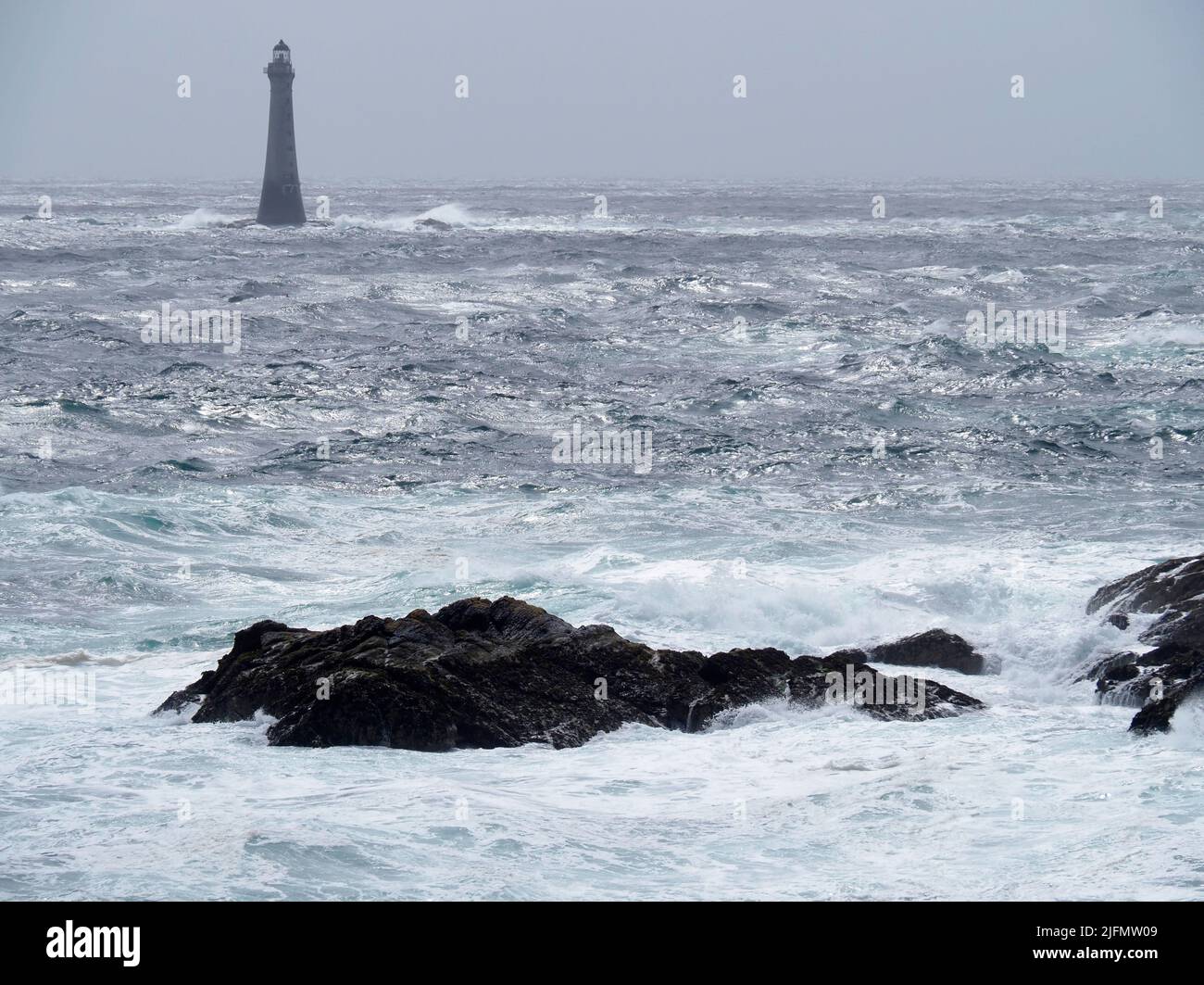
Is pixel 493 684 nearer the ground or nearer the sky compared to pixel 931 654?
nearer the sky

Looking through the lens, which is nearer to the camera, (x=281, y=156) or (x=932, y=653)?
(x=932, y=653)

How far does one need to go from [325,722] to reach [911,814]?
14.5 feet

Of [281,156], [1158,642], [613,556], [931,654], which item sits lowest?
[931,654]

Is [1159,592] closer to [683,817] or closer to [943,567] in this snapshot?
[943,567]

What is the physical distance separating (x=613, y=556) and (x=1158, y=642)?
6.25 m

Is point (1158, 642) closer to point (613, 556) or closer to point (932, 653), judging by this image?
point (932, 653)

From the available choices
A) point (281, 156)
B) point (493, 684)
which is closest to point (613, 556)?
point (493, 684)

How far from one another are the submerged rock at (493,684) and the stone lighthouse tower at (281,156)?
202 ft

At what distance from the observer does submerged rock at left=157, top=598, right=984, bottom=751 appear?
11.4 meters

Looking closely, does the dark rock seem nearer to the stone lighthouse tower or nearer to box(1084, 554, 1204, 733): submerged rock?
box(1084, 554, 1204, 733): submerged rock

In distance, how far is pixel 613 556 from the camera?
17.1 m

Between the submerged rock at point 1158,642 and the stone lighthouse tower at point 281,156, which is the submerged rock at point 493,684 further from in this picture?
the stone lighthouse tower at point 281,156
